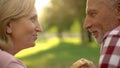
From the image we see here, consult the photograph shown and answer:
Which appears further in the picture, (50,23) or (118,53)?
(50,23)

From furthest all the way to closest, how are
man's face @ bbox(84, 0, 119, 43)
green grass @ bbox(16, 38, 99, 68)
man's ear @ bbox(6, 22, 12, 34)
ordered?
green grass @ bbox(16, 38, 99, 68) → man's face @ bbox(84, 0, 119, 43) → man's ear @ bbox(6, 22, 12, 34)

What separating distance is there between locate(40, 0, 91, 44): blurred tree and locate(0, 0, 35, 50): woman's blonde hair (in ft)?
75.9

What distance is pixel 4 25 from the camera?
6.39 ft

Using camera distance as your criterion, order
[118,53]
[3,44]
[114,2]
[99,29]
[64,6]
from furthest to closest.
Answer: [64,6]
[99,29]
[114,2]
[3,44]
[118,53]

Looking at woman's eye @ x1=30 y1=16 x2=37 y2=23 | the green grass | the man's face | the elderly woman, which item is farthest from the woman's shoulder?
the green grass

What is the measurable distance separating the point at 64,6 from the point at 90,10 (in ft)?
92.4

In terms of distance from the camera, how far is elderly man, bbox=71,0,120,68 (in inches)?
71.5

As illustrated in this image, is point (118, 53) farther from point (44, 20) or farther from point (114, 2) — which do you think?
point (44, 20)

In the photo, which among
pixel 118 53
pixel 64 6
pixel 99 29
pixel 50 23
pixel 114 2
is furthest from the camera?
pixel 50 23

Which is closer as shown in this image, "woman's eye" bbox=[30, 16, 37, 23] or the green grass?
"woman's eye" bbox=[30, 16, 37, 23]

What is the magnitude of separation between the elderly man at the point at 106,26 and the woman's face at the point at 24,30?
1.05 ft

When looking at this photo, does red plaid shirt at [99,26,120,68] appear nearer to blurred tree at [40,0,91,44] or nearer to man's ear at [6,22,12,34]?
man's ear at [6,22,12,34]

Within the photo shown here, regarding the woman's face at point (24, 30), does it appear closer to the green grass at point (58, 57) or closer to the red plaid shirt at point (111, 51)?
the red plaid shirt at point (111, 51)

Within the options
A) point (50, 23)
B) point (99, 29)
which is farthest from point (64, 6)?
point (99, 29)
